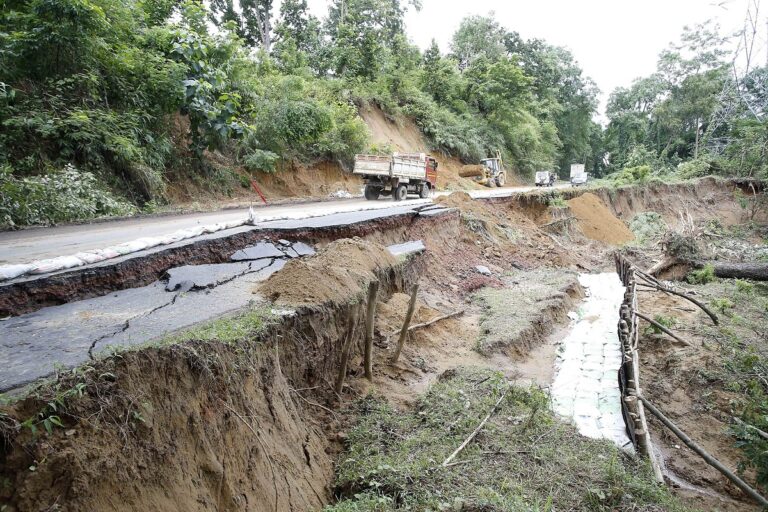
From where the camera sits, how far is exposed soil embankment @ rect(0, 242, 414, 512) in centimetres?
253

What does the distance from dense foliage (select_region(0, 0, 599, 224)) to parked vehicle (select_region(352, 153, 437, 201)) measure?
8.74 feet

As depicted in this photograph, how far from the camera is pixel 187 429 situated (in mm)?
3357

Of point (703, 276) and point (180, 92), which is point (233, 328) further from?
point (703, 276)

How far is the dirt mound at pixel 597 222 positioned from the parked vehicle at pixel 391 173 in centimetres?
791

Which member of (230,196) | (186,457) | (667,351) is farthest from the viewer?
(230,196)

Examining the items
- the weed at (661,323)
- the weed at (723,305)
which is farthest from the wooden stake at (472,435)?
the weed at (723,305)

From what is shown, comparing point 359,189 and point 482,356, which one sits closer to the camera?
point 482,356

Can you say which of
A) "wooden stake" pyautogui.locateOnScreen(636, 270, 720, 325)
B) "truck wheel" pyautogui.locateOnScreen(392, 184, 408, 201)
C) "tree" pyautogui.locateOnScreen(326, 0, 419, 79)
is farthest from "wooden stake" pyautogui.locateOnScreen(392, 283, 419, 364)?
"tree" pyautogui.locateOnScreen(326, 0, 419, 79)

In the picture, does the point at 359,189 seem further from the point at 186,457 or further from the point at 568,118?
the point at 568,118

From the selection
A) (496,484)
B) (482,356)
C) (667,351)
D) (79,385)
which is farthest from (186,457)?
(667,351)

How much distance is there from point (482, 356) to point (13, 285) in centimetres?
670

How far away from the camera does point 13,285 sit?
191 inches

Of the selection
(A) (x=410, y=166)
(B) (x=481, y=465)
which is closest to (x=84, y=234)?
(B) (x=481, y=465)

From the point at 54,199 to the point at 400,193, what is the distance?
10.5 m
